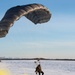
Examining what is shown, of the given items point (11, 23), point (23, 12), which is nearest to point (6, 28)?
point (11, 23)

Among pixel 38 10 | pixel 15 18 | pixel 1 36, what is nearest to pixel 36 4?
pixel 38 10

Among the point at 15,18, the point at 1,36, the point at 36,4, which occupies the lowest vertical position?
the point at 1,36

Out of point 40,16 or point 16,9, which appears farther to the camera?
point 40,16

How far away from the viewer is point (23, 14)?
64.8ft

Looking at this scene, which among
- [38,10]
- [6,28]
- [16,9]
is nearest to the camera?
[6,28]

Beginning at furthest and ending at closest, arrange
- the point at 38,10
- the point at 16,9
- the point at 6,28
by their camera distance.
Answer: the point at 38,10 < the point at 16,9 < the point at 6,28

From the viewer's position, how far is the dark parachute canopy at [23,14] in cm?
1894

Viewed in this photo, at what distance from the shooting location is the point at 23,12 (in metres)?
19.8

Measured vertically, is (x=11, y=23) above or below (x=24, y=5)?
below

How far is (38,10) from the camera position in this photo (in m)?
22.0

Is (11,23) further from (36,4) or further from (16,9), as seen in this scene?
(36,4)

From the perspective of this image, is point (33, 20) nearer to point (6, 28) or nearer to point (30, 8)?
point (30, 8)

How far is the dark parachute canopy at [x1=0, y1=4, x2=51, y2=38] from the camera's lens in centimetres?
1894

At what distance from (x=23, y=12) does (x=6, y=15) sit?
1180 millimetres
